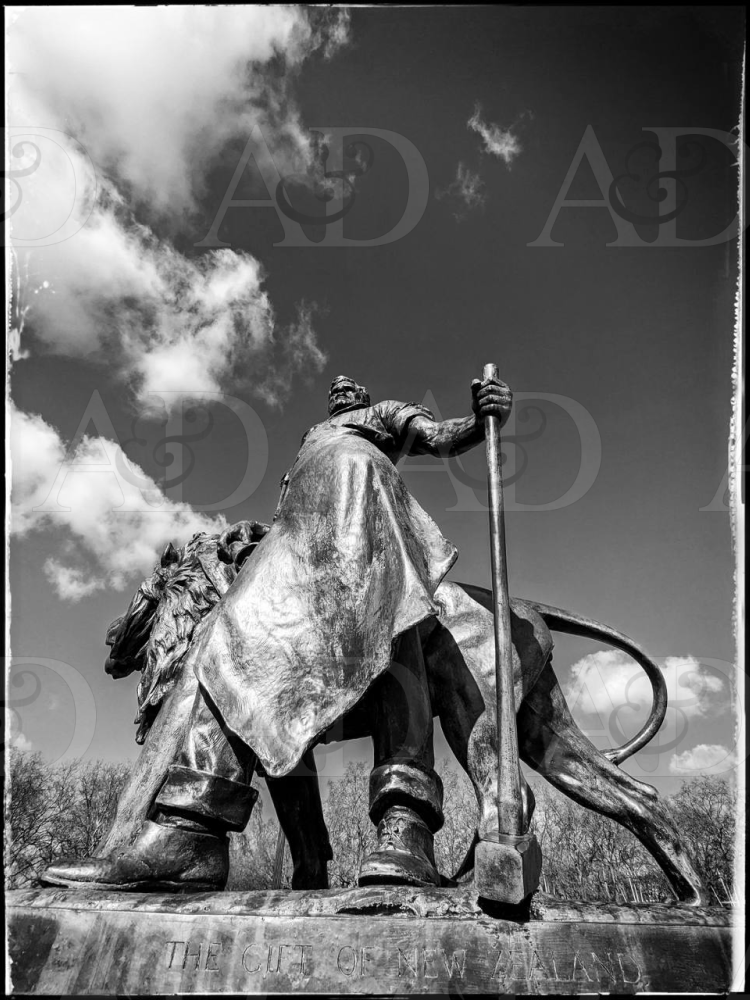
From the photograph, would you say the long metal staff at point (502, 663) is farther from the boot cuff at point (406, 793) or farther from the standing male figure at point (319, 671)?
the boot cuff at point (406, 793)

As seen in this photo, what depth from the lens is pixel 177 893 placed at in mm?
2975

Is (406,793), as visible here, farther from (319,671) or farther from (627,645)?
(627,645)

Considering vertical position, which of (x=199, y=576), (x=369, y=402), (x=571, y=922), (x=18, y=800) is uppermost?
(x=369, y=402)

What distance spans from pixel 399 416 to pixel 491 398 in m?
0.60

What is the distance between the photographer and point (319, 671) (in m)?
3.24

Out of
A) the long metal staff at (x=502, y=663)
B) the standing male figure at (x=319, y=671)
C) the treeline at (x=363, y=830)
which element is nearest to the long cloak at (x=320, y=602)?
the standing male figure at (x=319, y=671)

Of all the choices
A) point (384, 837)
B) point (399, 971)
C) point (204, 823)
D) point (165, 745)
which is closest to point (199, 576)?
point (165, 745)

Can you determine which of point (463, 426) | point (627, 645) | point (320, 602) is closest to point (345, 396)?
point (463, 426)

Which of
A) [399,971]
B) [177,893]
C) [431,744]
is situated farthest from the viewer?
[431,744]

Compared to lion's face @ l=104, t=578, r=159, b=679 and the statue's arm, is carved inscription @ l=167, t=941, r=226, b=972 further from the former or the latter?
the statue's arm

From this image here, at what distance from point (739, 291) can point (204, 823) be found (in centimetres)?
309

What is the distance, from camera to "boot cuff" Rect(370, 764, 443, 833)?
316 cm

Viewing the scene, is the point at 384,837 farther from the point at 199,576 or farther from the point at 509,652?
the point at 199,576

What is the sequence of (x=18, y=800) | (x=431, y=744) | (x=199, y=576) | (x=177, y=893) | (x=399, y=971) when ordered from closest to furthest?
(x=399, y=971) < (x=177, y=893) < (x=431, y=744) < (x=199, y=576) < (x=18, y=800)
